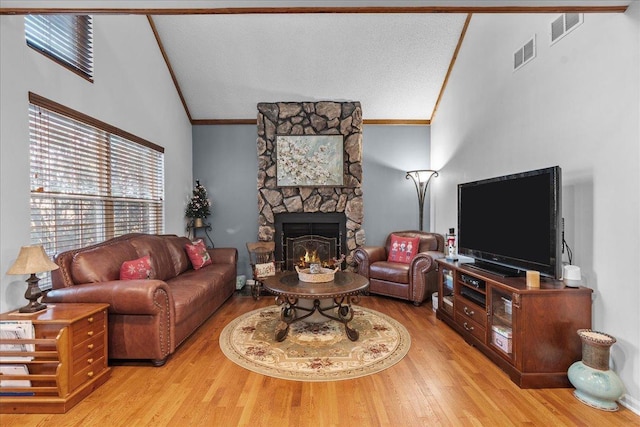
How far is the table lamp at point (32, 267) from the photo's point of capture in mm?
2158

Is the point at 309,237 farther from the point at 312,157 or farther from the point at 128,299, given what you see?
the point at 128,299

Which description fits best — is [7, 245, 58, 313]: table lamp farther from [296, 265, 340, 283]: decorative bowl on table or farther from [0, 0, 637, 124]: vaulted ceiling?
[0, 0, 637, 124]: vaulted ceiling

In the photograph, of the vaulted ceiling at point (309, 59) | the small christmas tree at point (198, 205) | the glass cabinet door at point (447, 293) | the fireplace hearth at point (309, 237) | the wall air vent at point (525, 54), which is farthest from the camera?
the fireplace hearth at point (309, 237)

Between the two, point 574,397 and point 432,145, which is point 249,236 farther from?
point 574,397

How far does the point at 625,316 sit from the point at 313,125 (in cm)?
441

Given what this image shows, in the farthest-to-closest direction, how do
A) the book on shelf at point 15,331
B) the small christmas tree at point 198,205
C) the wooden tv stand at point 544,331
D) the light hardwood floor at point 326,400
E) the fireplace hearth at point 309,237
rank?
the fireplace hearth at point 309,237 → the small christmas tree at point 198,205 → the wooden tv stand at point 544,331 → the book on shelf at point 15,331 → the light hardwood floor at point 326,400

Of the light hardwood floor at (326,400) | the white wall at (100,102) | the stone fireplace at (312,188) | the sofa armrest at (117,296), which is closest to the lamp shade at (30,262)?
the white wall at (100,102)

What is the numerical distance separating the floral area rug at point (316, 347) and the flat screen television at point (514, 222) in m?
1.20

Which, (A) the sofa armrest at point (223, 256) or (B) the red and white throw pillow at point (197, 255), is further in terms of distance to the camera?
(A) the sofa armrest at point (223, 256)

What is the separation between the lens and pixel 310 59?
15.2ft

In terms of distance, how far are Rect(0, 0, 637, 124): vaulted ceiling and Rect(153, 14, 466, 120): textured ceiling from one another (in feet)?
0.04

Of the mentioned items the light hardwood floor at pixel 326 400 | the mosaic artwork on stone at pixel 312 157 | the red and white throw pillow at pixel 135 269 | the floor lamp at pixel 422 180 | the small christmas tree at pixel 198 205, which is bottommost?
the light hardwood floor at pixel 326 400

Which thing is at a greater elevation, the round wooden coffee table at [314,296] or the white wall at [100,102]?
the white wall at [100,102]

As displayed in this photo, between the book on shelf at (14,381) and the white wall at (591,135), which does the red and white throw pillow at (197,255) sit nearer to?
the book on shelf at (14,381)
